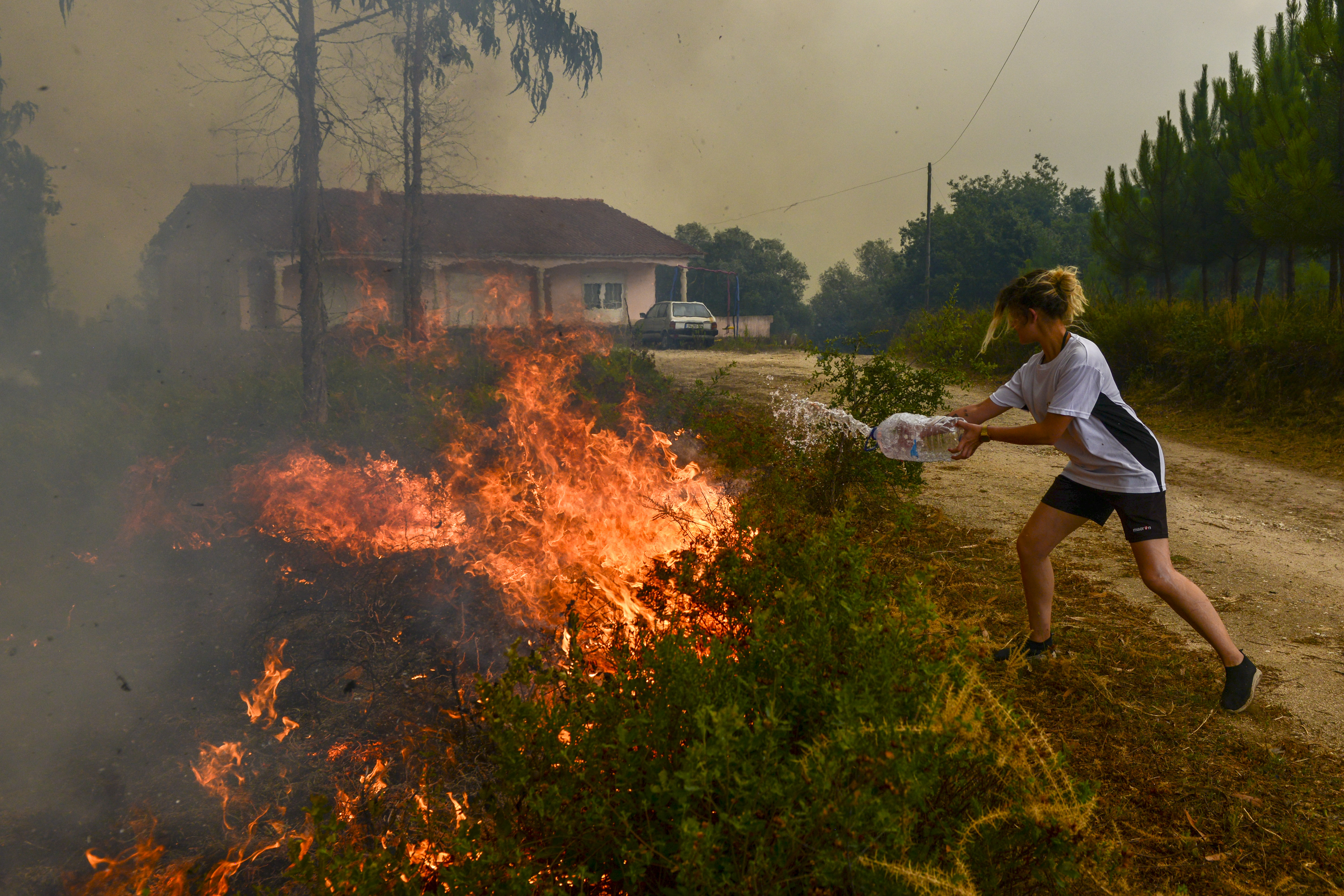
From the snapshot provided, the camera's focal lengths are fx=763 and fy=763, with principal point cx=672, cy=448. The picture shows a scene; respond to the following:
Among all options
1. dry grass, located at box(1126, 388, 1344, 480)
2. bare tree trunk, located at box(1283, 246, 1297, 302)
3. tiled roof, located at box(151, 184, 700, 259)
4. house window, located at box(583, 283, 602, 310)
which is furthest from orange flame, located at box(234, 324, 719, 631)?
house window, located at box(583, 283, 602, 310)

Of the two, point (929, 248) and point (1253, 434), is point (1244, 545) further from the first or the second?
point (929, 248)

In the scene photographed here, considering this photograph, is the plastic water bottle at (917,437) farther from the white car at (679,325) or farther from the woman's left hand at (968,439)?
the white car at (679,325)

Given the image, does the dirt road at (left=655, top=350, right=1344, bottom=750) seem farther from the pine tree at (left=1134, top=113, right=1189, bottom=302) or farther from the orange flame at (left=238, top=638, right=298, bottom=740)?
the pine tree at (left=1134, top=113, right=1189, bottom=302)

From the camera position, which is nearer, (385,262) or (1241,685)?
(1241,685)

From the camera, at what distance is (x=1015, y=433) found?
3688 mm

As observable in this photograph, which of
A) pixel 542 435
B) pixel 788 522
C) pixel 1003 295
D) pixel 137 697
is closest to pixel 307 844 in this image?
pixel 137 697

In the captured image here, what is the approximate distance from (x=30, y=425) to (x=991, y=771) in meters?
8.66

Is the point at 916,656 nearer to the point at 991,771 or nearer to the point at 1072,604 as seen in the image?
the point at 991,771

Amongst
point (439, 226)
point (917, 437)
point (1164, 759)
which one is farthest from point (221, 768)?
point (439, 226)

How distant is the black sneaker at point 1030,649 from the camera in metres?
3.97

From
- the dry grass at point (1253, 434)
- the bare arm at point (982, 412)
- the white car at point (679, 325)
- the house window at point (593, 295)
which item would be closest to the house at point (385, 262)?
the house window at point (593, 295)

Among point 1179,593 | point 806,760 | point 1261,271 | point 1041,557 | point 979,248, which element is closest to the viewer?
point 806,760

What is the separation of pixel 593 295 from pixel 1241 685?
2514 centimetres

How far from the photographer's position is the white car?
75.8ft
